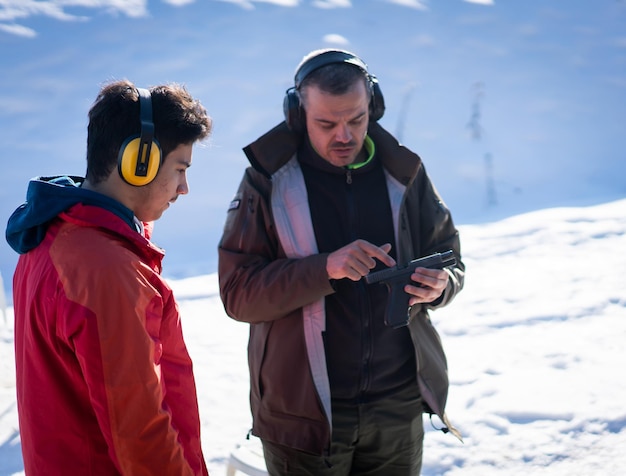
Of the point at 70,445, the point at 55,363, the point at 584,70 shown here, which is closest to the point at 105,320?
the point at 55,363

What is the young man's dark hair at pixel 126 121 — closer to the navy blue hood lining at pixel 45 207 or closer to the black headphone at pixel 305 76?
the navy blue hood lining at pixel 45 207

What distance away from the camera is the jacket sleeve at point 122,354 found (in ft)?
4.09

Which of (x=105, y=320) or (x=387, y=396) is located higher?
(x=105, y=320)

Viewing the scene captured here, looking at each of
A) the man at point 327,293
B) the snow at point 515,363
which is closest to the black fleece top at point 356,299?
the man at point 327,293

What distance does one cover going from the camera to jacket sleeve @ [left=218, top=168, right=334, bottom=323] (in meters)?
1.87

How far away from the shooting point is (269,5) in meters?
9.73

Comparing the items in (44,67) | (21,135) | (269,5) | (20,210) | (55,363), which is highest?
(269,5)

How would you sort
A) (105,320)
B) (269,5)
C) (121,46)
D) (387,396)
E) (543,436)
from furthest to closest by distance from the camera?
(269,5), (121,46), (543,436), (387,396), (105,320)

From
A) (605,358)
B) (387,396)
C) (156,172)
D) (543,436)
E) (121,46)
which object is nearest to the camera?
(156,172)

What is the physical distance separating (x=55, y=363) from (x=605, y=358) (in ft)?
12.0

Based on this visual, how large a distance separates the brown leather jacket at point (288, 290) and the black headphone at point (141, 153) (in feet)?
2.01

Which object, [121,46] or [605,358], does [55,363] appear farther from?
[121,46]

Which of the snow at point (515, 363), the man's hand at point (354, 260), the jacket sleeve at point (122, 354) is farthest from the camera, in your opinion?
the snow at point (515, 363)

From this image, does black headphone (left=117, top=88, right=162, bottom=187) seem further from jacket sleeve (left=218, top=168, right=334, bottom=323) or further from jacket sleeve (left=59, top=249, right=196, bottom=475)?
jacket sleeve (left=218, top=168, right=334, bottom=323)
